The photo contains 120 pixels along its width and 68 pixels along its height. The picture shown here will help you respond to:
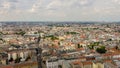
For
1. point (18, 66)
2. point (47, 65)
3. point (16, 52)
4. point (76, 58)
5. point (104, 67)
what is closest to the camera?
point (104, 67)

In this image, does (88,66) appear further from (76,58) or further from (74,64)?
(76,58)

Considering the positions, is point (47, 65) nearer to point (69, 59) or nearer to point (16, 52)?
point (69, 59)

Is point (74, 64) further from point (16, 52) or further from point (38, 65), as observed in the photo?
point (16, 52)

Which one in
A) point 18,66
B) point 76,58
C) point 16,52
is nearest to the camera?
point 18,66

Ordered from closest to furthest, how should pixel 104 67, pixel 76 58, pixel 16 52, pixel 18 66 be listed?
1. pixel 104 67
2. pixel 18 66
3. pixel 76 58
4. pixel 16 52

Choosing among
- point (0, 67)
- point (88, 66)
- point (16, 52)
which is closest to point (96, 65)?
point (88, 66)

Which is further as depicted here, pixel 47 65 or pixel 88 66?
pixel 47 65

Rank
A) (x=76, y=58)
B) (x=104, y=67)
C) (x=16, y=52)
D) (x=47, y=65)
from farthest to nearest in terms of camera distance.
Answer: (x=16, y=52) → (x=76, y=58) → (x=47, y=65) → (x=104, y=67)

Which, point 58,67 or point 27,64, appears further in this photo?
point 58,67

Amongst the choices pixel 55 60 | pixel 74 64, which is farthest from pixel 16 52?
pixel 74 64
